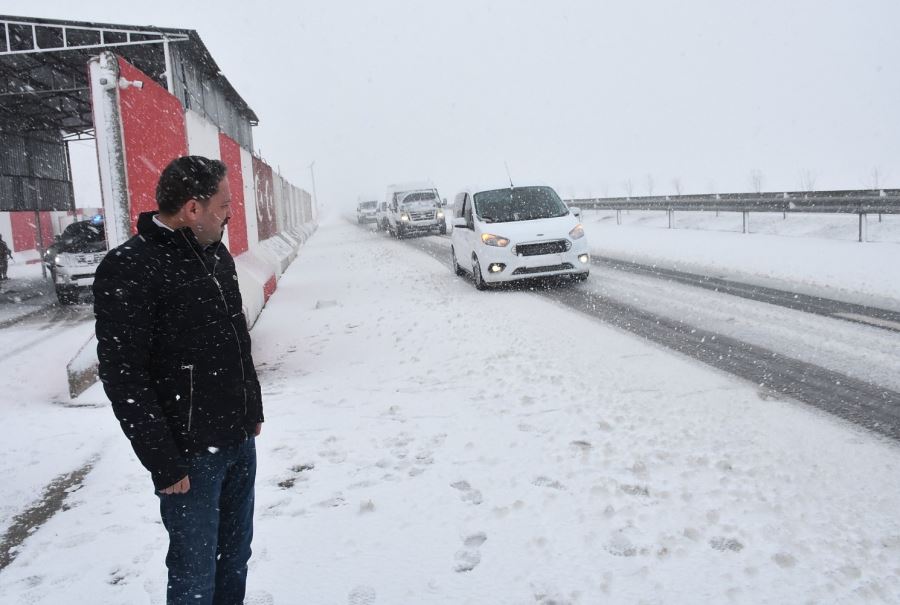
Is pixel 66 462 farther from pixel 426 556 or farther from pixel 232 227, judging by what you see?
pixel 232 227

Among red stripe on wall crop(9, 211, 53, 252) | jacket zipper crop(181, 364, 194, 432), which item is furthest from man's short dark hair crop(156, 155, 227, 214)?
red stripe on wall crop(9, 211, 53, 252)

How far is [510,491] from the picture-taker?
3.62m

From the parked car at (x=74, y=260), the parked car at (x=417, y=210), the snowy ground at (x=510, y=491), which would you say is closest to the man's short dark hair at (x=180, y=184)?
the snowy ground at (x=510, y=491)

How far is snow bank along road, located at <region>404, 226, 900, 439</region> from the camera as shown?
5008 mm

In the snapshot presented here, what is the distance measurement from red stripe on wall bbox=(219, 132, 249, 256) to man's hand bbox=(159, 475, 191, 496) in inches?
302

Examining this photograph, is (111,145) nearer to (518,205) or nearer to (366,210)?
(518,205)

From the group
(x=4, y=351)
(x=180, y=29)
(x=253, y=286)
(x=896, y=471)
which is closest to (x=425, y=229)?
(x=180, y=29)

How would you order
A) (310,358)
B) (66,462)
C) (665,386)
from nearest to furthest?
1. (66,462)
2. (665,386)
3. (310,358)

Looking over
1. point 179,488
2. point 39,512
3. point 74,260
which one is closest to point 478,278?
point 39,512

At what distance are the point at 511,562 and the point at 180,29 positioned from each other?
59.8 ft

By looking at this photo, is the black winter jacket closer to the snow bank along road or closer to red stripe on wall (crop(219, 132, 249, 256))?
the snow bank along road

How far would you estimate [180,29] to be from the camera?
17156mm

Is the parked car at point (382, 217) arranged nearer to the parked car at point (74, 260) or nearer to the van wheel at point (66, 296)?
the parked car at point (74, 260)

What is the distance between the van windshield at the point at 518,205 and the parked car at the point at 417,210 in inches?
559
